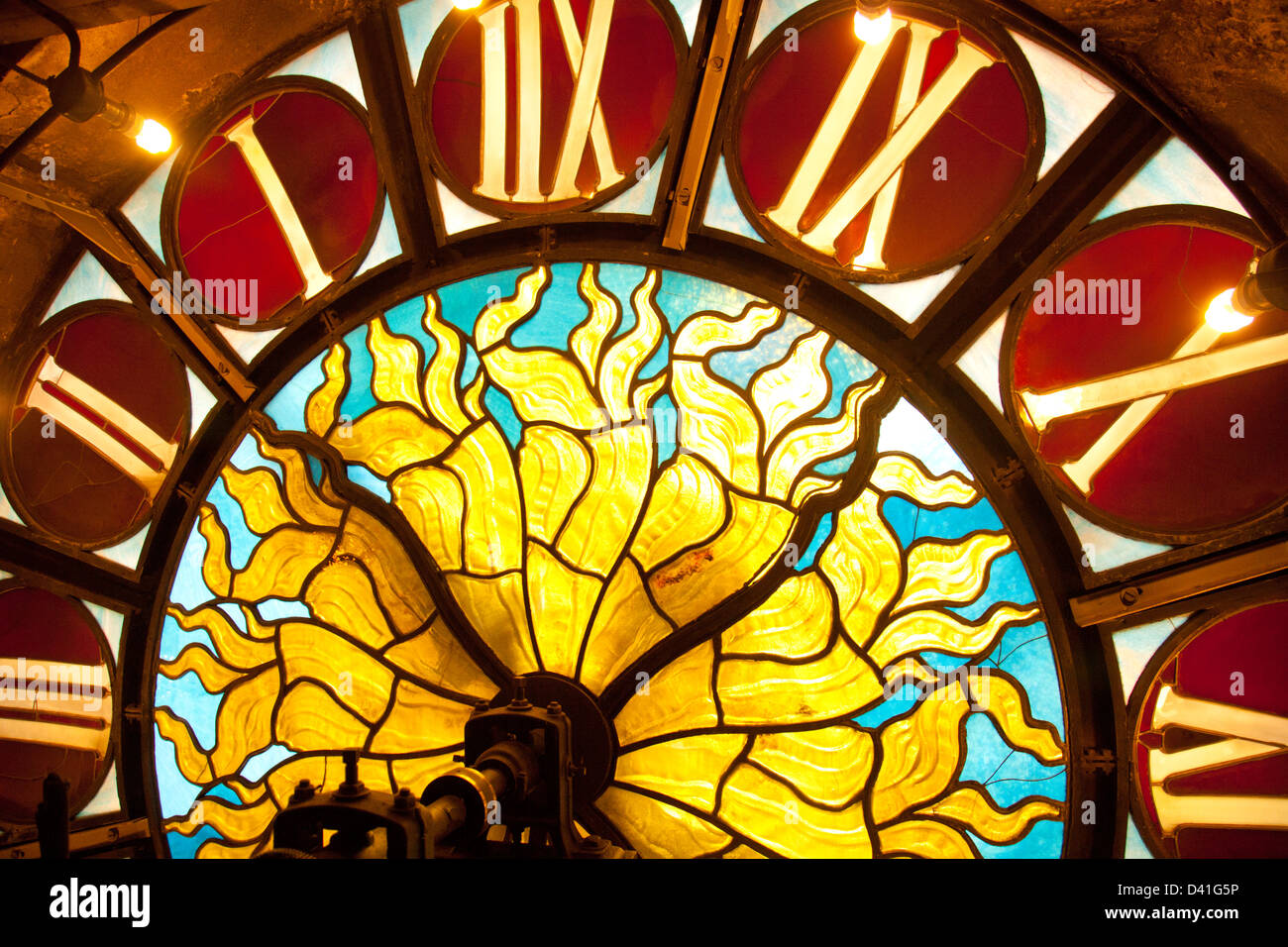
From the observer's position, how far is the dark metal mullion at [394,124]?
158 inches

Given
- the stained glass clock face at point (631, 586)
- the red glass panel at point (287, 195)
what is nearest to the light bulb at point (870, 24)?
the stained glass clock face at point (631, 586)

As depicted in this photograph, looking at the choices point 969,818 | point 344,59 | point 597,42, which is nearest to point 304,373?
point 344,59

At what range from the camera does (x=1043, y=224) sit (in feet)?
12.1

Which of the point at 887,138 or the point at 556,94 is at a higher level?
the point at 556,94

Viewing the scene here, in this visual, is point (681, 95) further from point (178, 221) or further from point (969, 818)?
point (969, 818)

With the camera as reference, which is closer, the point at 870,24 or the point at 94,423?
the point at 870,24

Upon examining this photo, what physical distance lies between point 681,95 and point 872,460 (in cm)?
188

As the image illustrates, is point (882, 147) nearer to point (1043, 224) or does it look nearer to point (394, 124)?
point (1043, 224)

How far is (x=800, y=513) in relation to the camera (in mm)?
3936

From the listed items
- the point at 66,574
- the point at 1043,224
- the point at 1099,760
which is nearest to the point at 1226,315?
Result: the point at 1043,224

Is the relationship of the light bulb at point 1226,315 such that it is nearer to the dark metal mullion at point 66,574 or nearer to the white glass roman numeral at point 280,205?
the white glass roman numeral at point 280,205

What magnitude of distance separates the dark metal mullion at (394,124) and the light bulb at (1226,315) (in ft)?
11.4

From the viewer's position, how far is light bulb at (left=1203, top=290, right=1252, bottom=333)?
335 cm

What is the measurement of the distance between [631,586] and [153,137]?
114 inches
